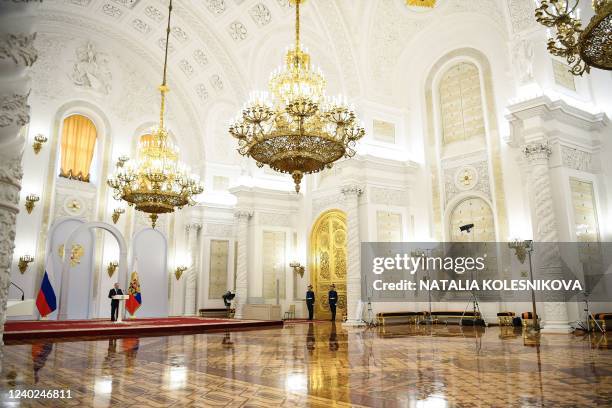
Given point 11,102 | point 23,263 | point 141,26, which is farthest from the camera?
point 141,26

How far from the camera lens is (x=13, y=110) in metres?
1.68

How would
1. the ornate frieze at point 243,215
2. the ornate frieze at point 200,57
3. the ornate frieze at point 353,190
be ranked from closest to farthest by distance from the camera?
the ornate frieze at point 353,190, the ornate frieze at point 200,57, the ornate frieze at point 243,215

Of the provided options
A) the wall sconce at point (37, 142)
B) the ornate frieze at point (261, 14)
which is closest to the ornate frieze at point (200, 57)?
the ornate frieze at point (261, 14)

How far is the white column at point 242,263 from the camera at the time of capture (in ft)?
51.5

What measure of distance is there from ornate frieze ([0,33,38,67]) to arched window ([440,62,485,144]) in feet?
41.3

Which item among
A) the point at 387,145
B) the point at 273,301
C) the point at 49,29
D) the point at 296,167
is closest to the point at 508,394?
the point at 296,167

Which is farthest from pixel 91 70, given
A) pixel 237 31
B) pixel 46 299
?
pixel 46 299

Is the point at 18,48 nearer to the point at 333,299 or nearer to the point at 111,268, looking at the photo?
the point at 333,299

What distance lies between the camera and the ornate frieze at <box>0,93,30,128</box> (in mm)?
1637

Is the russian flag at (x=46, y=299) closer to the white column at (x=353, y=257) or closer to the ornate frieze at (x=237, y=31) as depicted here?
the white column at (x=353, y=257)

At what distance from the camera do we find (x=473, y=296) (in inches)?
466

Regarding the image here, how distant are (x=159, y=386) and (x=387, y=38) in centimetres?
1256

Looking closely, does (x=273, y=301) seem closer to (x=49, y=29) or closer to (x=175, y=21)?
(x=175, y=21)

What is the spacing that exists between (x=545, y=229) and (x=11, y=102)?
10.2 metres
